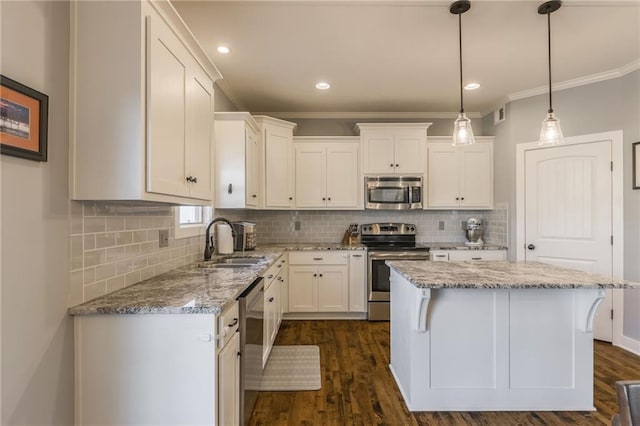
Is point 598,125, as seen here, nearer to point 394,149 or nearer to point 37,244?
point 394,149

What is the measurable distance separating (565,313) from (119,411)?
8.31ft

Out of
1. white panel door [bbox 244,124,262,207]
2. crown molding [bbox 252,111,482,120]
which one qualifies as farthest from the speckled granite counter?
crown molding [bbox 252,111,482,120]

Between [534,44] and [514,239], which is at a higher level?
[534,44]

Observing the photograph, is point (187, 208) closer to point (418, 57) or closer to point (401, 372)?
point (401, 372)

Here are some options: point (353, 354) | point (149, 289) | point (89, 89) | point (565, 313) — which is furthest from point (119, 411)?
point (565, 313)

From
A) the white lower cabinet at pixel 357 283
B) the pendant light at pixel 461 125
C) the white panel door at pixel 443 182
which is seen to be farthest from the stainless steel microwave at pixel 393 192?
the pendant light at pixel 461 125

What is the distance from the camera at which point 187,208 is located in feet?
9.19

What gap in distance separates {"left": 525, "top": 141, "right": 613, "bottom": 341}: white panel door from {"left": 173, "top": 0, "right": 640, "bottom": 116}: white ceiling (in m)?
0.83

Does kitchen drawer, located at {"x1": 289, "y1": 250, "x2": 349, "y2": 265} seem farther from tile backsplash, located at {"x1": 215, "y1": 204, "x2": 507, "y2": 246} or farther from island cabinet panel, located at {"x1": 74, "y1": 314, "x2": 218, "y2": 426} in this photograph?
island cabinet panel, located at {"x1": 74, "y1": 314, "x2": 218, "y2": 426}

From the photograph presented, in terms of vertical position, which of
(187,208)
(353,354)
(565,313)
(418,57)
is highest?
(418,57)

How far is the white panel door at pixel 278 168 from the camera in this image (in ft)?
13.0

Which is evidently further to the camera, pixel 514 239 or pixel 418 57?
pixel 514 239

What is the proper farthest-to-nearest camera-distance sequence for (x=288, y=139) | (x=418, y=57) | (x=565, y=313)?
(x=288, y=139) → (x=418, y=57) → (x=565, y=313)

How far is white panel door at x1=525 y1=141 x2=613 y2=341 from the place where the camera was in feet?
10.7
